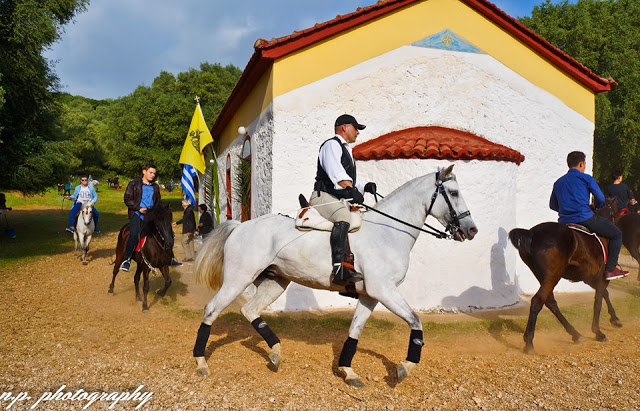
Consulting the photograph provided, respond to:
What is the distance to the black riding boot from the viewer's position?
4473 millimetres

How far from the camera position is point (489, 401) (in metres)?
4.19

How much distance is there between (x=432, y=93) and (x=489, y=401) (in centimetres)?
605

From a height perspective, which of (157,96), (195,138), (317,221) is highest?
(157,96)

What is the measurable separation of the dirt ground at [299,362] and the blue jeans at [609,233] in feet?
3.93

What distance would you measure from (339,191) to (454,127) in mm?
4735

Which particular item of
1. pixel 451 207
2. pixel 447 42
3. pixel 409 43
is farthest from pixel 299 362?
pixel 447 42

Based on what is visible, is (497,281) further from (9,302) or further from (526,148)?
(9,302)

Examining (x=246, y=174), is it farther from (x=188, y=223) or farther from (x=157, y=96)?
(x=157, y=96)

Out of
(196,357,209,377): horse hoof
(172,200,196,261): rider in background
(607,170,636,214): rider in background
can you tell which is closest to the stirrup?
(196,357,209,377): horse hoof

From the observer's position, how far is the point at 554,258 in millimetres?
5836

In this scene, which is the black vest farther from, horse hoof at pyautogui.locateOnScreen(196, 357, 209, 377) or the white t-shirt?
the white t-shirt

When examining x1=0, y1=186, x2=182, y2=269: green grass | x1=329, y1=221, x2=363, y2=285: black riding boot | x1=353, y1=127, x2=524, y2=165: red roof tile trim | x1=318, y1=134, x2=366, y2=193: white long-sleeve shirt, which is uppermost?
x1=353, y1=127, x2=524, y2=165: red roof tile trim

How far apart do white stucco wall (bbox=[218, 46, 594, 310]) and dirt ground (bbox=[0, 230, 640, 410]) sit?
63cm

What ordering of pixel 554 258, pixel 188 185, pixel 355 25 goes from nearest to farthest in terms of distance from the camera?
pixel 554 258, pixel 355 25, pixel 188 185
